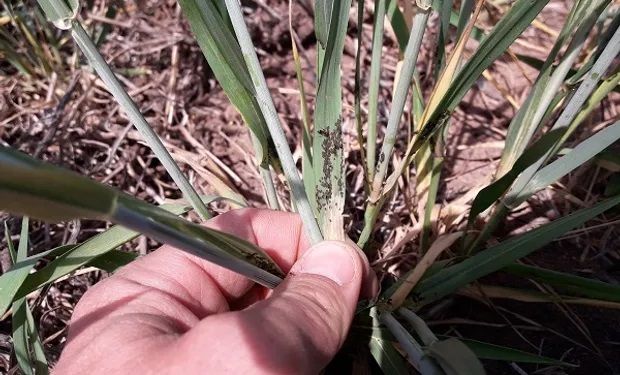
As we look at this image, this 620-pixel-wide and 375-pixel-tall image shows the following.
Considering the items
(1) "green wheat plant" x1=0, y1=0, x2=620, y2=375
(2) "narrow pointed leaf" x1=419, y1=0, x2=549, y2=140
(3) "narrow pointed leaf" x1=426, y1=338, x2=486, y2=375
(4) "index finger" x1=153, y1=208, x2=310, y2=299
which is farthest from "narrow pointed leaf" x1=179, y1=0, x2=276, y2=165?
(3) "narrow pointed leaf" x1=426, y1=338, x2=486, y2=375

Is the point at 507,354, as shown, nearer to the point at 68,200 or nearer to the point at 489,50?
the point at 489,50

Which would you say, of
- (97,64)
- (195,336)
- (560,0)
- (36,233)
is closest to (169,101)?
(36,233)

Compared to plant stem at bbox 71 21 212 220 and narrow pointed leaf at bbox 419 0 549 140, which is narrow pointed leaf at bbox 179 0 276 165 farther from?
narrow pointed leaf at bbox 419 0 549 140

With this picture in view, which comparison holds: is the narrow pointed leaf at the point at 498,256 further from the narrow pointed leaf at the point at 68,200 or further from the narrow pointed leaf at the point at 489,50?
the narrow pointed leaf at the point at 68,200

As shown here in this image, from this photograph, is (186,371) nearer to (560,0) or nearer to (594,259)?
(594,259)

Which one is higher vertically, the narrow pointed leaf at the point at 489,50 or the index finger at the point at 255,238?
the narrow pointed leaf at the point at 489,50

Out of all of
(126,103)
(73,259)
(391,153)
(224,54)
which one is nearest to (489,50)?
(391,153)

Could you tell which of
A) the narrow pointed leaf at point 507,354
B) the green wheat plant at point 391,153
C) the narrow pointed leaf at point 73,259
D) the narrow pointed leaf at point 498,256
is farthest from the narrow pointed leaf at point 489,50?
the narrow pointed leaf at point 73,259
